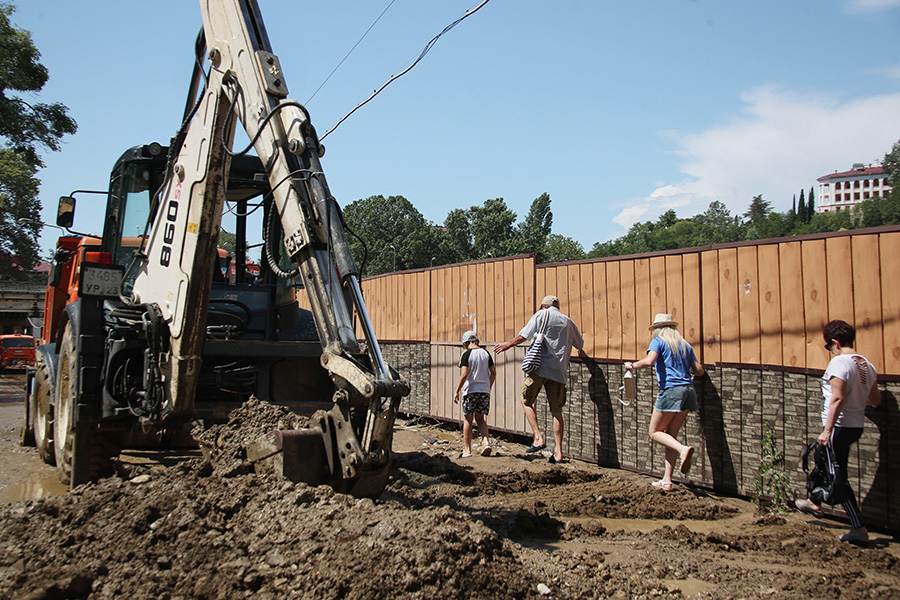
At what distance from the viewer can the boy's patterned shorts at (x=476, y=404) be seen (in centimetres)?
834

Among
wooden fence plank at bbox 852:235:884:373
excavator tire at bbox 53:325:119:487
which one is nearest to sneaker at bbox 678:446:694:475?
wooden fence plank at bbox 852:235:884:373

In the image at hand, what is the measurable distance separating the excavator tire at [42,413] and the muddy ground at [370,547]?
7.50 feet

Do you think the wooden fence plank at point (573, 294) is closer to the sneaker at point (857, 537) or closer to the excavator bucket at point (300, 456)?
the sneaker at point (857, 537)

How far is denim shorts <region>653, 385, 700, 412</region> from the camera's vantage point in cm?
627

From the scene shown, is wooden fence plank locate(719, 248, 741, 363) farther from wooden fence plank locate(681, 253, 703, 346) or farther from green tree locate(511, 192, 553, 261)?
green tree locate(511, 192, 553, 261)

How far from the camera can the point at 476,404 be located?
8367 millimetres

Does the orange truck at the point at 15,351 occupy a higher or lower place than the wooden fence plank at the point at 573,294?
lower

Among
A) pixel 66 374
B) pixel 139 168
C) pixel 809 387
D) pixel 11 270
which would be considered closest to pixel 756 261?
pixel 809 387

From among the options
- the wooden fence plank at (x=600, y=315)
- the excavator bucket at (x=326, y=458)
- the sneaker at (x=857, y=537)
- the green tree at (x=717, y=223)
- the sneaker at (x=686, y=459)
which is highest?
the green tree at (x=717, y=223)

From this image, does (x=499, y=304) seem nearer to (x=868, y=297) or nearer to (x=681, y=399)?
(x=681, y=399)

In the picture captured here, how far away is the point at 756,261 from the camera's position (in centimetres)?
621

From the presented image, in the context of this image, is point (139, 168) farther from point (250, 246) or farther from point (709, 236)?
point (709, 236)

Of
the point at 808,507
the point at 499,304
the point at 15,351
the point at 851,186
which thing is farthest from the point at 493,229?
the point at 851,186

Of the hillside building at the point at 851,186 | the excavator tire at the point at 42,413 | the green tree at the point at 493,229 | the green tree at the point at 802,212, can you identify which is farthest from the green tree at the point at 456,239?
the hillside building at the point at 851,186
